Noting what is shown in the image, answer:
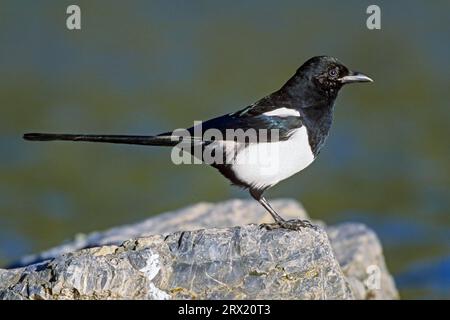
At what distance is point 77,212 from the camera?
13.0 metres

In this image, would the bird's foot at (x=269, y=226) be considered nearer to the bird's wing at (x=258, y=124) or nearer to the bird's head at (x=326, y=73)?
the bird's wing at (x=258, y=124)

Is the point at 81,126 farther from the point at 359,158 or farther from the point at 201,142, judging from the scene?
the point at 201,142

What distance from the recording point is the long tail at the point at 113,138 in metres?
7.36

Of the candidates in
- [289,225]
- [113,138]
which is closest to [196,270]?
[289,225]

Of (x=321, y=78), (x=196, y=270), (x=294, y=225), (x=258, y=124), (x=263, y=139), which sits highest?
(x=321, y=78)

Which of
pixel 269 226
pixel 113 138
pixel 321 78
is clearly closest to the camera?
pixel 269 226

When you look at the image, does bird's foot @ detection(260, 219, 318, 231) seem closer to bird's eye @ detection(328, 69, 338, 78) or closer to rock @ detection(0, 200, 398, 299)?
rock @ detection(0, 200, 398, 299)

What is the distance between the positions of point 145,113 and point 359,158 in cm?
282

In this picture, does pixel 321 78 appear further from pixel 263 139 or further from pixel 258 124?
pixel 263 139

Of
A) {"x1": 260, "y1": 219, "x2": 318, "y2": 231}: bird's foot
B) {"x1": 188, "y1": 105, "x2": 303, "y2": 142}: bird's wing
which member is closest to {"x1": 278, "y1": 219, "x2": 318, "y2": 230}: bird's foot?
{"x1": 260, "y1": 219, "x2": 318, "y2": 231}: bird's foot

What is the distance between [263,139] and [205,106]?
7066mm

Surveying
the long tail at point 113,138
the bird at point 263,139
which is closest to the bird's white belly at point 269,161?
the bird at point 263,139

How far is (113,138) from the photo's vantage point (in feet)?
24.1
